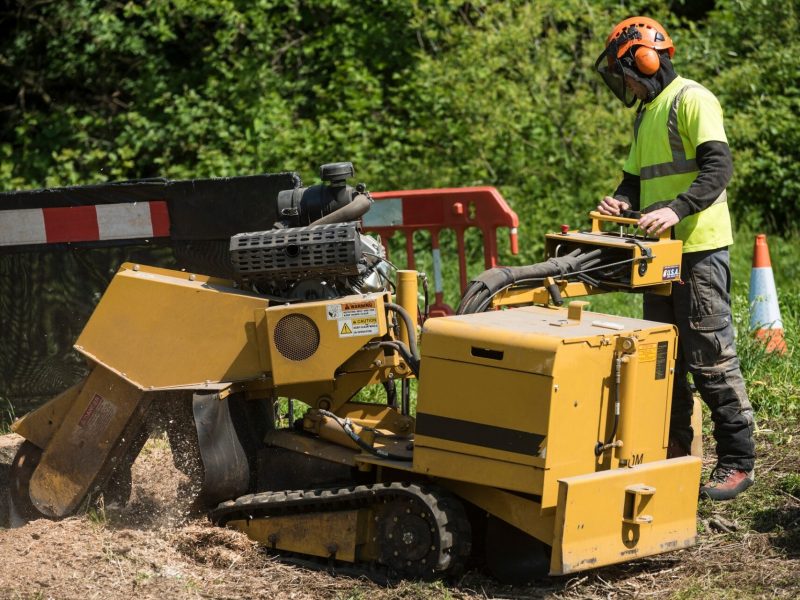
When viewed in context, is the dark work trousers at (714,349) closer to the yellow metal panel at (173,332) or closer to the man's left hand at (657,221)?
the man's left hand at (657,221)

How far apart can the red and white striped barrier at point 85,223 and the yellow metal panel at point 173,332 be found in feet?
4.80

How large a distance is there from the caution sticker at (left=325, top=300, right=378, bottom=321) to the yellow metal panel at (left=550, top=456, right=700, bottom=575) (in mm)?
1148

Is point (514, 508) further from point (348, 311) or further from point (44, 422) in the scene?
point (44, 422)

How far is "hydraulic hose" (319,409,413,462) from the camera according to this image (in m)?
5.11

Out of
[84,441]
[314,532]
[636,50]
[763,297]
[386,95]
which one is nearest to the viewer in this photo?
[314,532]

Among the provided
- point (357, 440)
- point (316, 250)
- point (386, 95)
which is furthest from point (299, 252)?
point (386, 95)

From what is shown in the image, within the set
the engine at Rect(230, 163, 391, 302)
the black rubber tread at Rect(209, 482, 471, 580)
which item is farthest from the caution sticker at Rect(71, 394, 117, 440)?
the engine at Rect(230, 163, 391, 302)

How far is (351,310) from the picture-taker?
5.20m

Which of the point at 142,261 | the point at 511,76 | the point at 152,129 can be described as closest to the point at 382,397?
the point at 142,261

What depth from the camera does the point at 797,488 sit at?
5824 millimetres

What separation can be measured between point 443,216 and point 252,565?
12.9 feet

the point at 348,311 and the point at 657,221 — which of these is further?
the point at 657,221

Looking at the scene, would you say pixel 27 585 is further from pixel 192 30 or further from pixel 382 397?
pixel 192 30

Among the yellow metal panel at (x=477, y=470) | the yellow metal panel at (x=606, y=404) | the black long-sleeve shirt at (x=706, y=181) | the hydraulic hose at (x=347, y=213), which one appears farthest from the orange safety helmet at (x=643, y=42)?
the yellow metal panel at (x=477, y=470)
